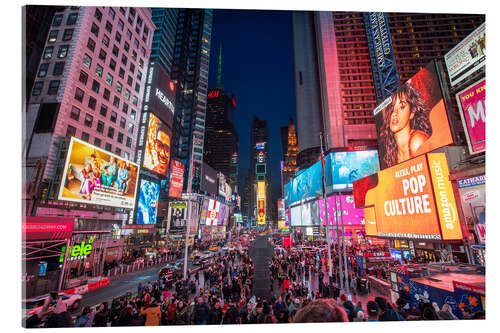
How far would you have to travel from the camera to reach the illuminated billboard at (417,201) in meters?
12.2

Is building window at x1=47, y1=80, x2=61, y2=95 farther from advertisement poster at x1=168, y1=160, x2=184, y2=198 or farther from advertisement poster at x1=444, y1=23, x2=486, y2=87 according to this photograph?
advertisement poster at x1=444, y1=23, x2=486, y2=87

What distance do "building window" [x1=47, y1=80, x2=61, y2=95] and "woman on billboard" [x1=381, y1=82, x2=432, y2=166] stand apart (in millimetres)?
37112

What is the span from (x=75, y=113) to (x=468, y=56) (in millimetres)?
36539

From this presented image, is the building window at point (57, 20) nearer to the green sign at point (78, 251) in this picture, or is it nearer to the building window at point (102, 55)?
the building window at point (102, 55)

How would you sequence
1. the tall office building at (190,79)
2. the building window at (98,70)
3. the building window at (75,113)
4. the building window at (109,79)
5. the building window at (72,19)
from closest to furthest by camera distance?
1. the building window at (75,113)
2. the building window at (72,19)
3. the building window at (98,70)
4. the building window at (109,79)
5. the tall office building at (190,79)

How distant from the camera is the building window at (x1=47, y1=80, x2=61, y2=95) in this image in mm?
25547

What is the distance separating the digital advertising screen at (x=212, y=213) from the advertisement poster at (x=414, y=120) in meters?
52.0

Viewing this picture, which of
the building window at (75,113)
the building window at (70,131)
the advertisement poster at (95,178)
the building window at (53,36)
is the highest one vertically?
the building window at (53,36)

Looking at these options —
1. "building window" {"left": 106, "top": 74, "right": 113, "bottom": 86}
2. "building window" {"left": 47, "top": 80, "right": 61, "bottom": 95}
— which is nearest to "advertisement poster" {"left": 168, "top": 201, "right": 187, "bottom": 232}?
"building window" {"left": 106, "top": 74, "right": 113, "bottom": 86}

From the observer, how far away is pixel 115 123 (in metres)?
34.1

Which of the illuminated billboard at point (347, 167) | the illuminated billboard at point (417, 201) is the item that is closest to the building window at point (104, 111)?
the illuminated billboard at point (417, 201)

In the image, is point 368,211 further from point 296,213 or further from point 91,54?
point 296,213

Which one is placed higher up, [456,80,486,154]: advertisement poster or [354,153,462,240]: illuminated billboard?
[456,80,486,154]: advertisement poster

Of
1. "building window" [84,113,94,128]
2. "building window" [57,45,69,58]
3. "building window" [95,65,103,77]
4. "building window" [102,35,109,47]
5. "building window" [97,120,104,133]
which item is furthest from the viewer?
"building window" [102,35,109,47]
